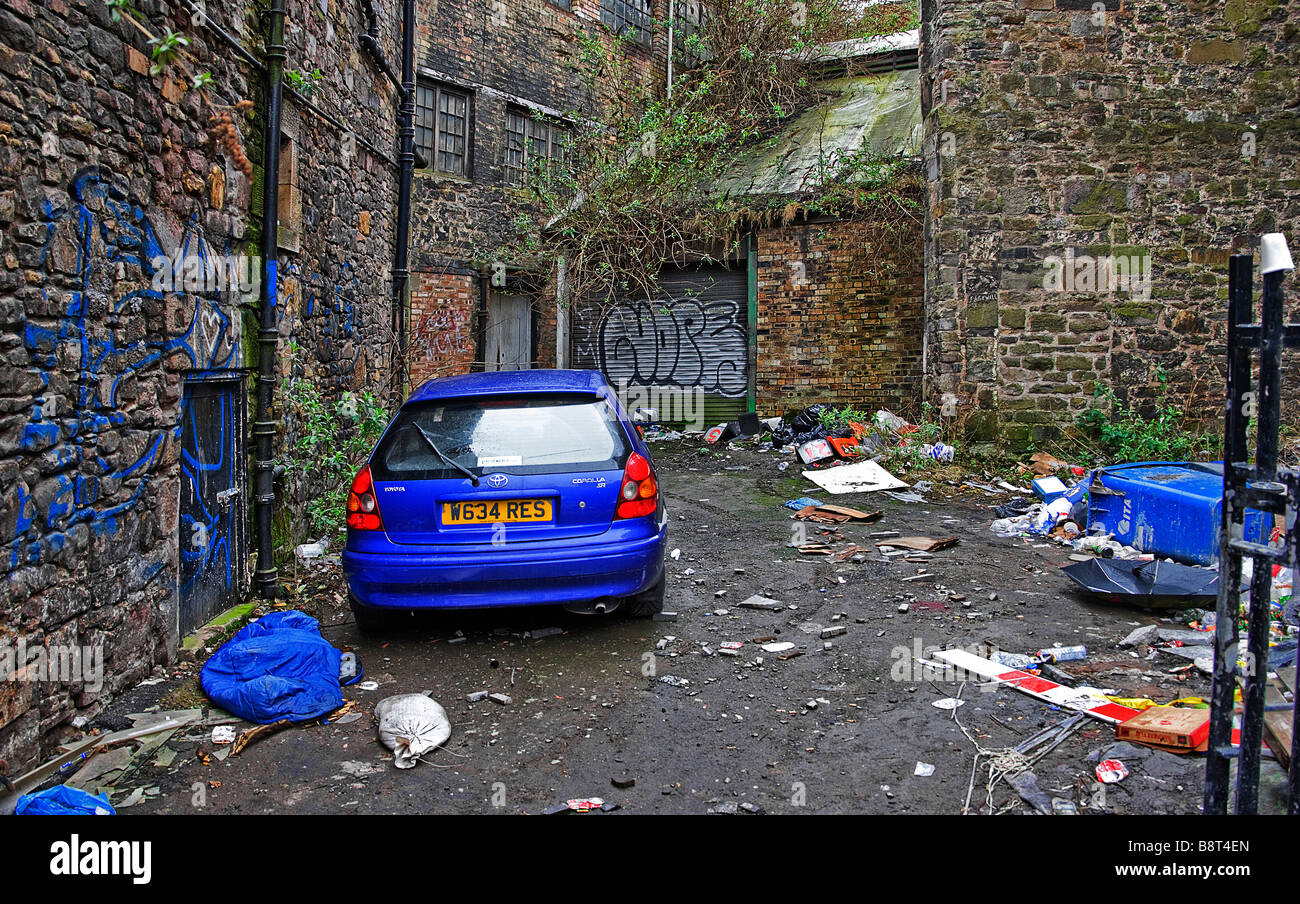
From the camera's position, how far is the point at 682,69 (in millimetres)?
18766

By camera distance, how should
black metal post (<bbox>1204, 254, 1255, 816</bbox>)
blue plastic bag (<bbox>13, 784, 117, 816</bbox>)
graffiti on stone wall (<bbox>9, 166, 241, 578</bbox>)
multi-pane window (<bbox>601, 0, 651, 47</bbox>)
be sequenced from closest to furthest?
black metal post (<bbox>1204, 254, 1255, 816</bbox>), blue plastic bag (<bbox>13, 784, 117, 816</bbox>), graffiti on stone wall (<bbox>9, 166, 241, 578</bbox>), multi-pane window (<bbox>601, 0, 651, 47</bbox>)

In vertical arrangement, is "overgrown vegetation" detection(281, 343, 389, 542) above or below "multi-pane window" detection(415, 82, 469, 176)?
below

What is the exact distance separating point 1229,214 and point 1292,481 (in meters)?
10.1

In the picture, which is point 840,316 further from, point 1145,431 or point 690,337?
point 1145,431

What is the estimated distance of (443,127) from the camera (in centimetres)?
1627

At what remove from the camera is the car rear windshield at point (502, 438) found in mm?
4891

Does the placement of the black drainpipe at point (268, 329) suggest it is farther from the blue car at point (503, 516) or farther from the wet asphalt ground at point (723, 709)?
the blue car at point (503, 516)

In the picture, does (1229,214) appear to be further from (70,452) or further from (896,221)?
(70,452)

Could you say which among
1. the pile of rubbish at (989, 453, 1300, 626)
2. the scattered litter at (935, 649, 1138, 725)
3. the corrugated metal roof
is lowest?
the scattered litter at (935, 649, 1138, 725)

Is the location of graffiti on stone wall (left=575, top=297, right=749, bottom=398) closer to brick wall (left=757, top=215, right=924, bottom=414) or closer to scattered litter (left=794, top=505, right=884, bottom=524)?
brick wall (left=757, top=215, right=924, bottom=414)

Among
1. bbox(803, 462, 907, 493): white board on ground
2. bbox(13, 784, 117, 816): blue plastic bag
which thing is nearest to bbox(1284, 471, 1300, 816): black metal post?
bbox(13, 784, 117, 816): blue plastic bag

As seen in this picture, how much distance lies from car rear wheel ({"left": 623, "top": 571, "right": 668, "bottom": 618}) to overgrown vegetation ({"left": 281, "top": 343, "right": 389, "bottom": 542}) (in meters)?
2.92

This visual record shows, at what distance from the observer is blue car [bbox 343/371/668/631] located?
4.75 metres

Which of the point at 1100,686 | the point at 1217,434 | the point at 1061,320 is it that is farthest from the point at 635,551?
the point at 1217,434
